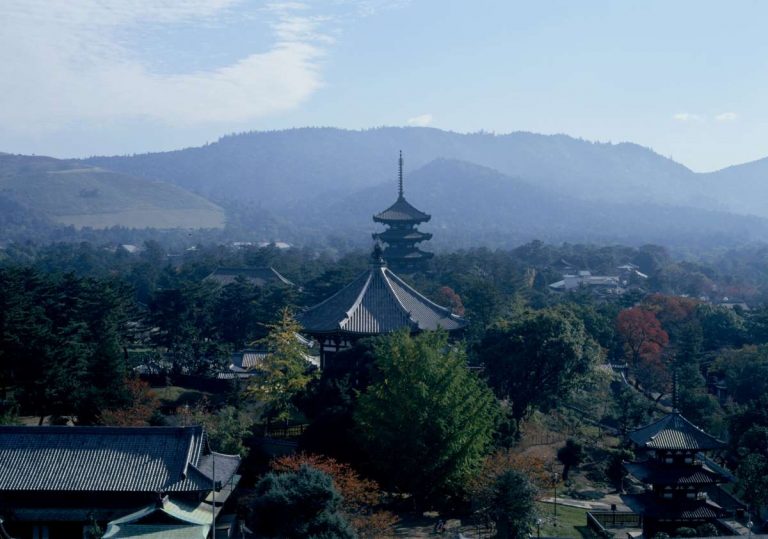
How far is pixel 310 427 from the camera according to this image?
82.7 feet

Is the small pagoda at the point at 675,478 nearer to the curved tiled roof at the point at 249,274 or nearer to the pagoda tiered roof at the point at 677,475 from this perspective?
the pagoda tiered roof at the point at 677,475

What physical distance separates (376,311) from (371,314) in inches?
10.9

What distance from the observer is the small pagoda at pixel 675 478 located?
23188mm

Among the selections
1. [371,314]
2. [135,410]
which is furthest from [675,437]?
[135,410]

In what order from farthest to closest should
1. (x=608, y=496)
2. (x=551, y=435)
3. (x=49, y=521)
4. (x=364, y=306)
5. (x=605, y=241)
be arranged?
(x=605, y=241), (x=551, y=435), (x=364, y=306), (x=608, y=496), (x=49, y=521)

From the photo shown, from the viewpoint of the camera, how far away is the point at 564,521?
25344 mm

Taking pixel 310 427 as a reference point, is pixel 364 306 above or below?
above

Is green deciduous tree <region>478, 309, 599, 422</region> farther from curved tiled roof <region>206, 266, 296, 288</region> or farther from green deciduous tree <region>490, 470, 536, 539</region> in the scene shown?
curved tiled roof <region>206, 266, 296, 288</region>

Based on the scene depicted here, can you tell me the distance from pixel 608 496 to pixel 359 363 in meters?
Result: 9.85

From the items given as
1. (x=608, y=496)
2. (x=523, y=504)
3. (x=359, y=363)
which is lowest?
(x=608, y=496)

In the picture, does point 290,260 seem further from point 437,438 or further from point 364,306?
point 437,438

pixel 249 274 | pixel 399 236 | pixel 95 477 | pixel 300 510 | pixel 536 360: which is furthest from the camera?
pixel 249 274

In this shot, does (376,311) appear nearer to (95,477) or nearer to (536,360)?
(536,360)

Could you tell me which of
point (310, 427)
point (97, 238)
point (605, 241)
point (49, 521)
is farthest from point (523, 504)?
point (605, 241)
